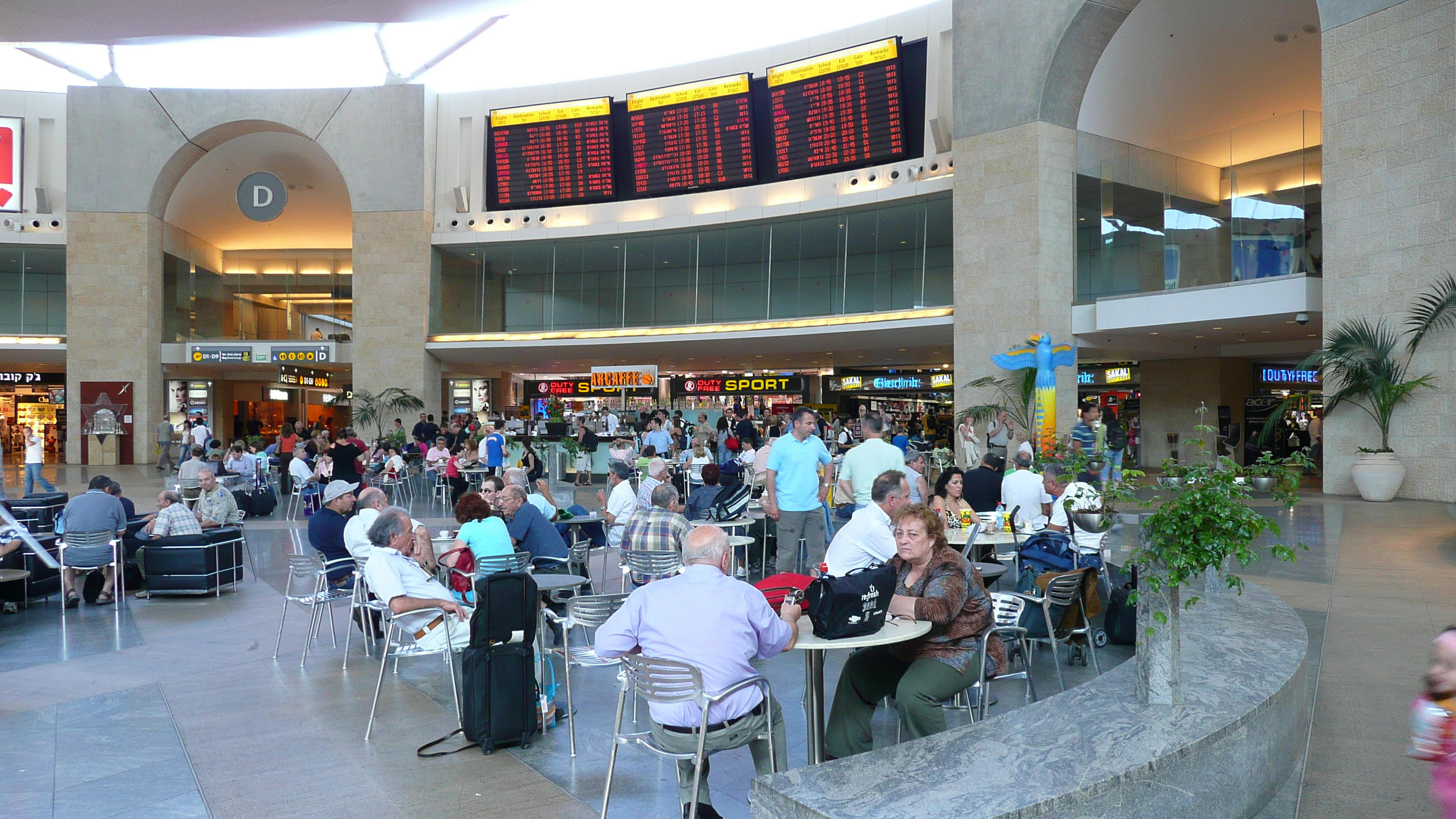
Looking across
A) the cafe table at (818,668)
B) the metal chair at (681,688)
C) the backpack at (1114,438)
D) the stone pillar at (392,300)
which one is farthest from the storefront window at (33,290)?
the cafe table at (818,668)

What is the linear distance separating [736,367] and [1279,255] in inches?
629

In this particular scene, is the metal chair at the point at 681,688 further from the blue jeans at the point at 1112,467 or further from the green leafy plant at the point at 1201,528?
the blue jeans at the point at 1112,467

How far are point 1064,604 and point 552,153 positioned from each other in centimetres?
2005

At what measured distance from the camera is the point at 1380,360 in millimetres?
11711

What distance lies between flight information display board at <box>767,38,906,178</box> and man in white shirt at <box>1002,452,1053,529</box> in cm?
1301

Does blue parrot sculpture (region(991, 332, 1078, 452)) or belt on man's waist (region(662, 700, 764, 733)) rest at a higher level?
blue parrot sculpture (region(991, 332, 1078, 452))

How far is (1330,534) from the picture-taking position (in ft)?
30.8

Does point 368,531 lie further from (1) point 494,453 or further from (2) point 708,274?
(2) point 708,274

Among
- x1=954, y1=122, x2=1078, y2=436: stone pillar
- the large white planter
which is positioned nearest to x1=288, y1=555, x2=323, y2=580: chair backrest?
the large white planter

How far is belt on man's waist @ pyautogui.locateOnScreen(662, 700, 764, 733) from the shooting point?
3.27 metres

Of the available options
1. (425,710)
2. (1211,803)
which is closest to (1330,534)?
(1211,803)

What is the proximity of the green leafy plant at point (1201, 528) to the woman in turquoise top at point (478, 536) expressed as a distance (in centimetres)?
385

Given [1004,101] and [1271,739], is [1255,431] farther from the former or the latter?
[1271,739]

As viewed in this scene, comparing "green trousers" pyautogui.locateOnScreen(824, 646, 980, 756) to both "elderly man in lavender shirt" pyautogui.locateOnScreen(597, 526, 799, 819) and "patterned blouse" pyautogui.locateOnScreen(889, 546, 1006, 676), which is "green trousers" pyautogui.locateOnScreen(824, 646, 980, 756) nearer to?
"patterned blouse" pyautogui.locateOnScreen(889, 546, 1006, 676)
